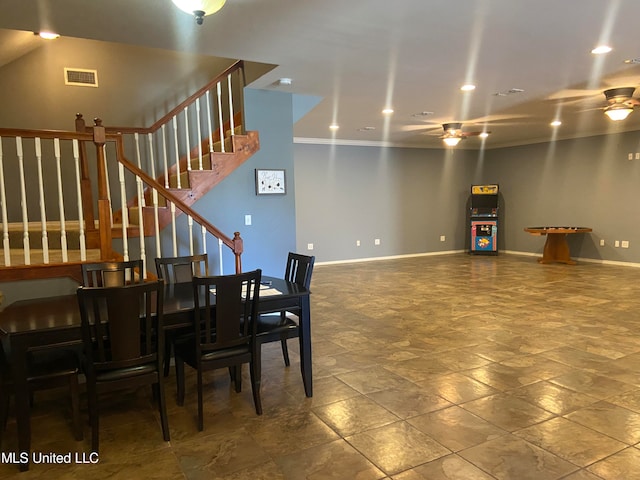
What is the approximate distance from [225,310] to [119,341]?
0.58m

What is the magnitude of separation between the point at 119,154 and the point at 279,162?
71.6 inches

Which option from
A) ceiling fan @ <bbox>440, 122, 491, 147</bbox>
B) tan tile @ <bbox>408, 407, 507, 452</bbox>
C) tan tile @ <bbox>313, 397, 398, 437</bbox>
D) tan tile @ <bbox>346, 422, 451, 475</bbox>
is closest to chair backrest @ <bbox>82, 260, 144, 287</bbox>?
tan tile @ <bbox>313, 397, 398, 437</bbox>

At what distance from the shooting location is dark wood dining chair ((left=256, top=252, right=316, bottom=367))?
3.10m

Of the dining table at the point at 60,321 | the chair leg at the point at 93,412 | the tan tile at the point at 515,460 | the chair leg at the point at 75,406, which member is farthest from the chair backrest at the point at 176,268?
the tan tile at the point at 515,460

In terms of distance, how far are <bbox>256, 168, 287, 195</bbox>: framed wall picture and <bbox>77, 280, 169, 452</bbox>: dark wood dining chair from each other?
260 cm

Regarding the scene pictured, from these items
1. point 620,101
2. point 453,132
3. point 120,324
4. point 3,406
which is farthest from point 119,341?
point 453,132

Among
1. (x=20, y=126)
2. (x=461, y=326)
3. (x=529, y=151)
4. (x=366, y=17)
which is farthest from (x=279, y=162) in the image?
(x=529, y=151)

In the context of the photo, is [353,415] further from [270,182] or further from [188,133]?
→ [188,133]

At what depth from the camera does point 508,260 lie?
31.1 ft

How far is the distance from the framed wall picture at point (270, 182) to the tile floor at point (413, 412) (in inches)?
59.0

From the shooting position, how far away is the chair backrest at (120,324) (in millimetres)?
2273

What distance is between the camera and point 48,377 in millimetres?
2432

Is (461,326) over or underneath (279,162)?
underneath

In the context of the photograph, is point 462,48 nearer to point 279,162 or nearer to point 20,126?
point 279,162
